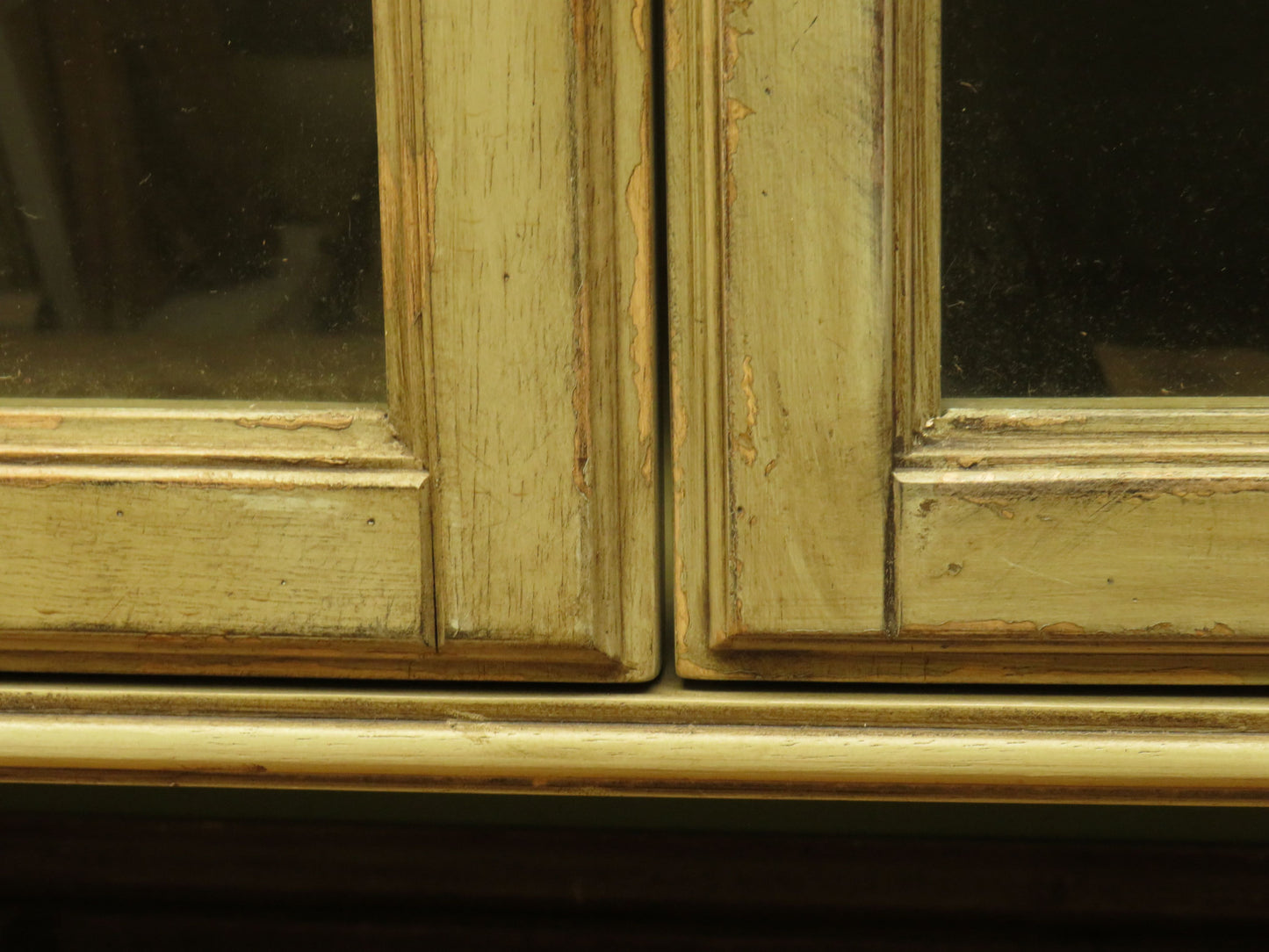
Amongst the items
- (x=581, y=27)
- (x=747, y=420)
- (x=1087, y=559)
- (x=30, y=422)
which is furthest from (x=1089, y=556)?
(x=30, y=422)

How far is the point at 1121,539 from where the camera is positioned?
29 centimetres

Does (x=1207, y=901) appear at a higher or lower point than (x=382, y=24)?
lower

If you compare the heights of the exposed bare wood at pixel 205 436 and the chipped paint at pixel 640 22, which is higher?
the chipped paint at pixel 640 22

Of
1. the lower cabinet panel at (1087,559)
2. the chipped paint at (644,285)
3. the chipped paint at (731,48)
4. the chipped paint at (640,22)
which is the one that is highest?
the chipped paint at (640,22)

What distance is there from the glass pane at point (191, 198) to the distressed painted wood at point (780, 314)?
0.35 feet

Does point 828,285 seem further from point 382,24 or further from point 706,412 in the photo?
point 382,24

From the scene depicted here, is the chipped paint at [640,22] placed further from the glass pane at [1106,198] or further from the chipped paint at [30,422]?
the chipped paint at [30,422]

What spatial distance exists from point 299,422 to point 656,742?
6.2 inches

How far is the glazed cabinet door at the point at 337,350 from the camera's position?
0.30m

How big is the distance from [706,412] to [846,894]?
0.95 feet

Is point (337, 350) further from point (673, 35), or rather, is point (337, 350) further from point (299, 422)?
point (673, 35)

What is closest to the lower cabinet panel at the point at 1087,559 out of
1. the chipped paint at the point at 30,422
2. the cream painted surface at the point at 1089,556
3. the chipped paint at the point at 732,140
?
the cream painted surface at the point at 1089,556

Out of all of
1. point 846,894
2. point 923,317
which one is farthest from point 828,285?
point 846,894

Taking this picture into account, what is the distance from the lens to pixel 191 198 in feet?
1.06
